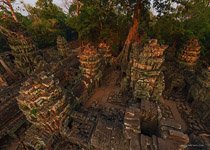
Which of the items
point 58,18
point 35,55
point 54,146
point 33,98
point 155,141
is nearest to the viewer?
point 155,141

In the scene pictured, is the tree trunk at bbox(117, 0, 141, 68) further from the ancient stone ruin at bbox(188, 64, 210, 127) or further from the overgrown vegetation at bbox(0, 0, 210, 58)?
the ancient stone ruin at bbox(188, 64, 210, 127)

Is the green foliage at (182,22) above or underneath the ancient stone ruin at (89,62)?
above

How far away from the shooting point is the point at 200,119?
11.2 m

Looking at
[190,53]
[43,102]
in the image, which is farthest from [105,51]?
[43,102]

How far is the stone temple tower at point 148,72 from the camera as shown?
1049cm

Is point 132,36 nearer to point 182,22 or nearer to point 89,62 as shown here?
point 182,22

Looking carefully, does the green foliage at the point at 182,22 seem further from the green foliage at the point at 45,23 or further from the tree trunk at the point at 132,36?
the green foliage at the point at 45,23

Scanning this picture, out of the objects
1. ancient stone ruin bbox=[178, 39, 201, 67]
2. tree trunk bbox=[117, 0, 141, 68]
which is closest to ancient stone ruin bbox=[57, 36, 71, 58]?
tree trunk bbox=[117, 0, 141, 68]

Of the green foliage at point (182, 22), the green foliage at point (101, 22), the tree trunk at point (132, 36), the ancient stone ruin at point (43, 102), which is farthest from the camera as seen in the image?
the green foliage at point (101, 22)

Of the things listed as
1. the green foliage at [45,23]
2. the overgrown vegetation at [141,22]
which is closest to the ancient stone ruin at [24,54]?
the overgrown vegetation at [141,22]

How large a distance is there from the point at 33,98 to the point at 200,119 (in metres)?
10.1

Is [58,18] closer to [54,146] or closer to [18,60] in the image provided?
[18,60]

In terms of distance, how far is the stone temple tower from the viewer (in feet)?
34.4

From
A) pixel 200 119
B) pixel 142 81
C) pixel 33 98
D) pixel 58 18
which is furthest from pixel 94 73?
pixel 58 18
